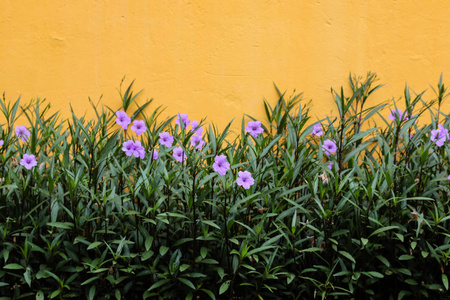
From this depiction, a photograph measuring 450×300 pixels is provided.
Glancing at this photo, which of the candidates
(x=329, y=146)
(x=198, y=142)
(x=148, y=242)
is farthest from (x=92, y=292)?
(x=329, y=146)

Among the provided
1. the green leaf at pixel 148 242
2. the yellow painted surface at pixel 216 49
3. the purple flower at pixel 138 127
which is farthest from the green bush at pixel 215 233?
the yellow painted surface at pixel 216 49

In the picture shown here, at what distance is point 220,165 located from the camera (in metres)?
2.44

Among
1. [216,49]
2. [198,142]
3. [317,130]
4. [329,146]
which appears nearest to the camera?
[198,142]

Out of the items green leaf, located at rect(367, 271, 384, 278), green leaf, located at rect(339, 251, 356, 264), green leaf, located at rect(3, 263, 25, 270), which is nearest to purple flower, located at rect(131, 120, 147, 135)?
green leaf, located at rect(3, 263, 25, 270)

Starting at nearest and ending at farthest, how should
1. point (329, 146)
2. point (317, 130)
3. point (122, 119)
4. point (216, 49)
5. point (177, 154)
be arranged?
1. point (177, 154)
2. point (329, 146)
3. point (122, 119)
4. point (317, 130)
5. point (216, 49)

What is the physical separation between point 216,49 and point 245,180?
138cm

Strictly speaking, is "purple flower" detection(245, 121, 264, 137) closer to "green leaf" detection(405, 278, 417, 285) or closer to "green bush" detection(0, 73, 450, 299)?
"green bush" detection(0, 73, 450, 299)

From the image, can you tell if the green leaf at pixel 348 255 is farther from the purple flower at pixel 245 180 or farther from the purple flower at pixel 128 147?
the purple flower at pixel 128 147

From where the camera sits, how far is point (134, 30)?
3.52 meters

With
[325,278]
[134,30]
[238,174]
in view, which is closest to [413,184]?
[325,278]

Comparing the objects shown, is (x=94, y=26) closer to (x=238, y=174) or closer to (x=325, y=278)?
(x=238, y=174)

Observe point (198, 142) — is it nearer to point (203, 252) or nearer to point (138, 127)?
point (138, 127)

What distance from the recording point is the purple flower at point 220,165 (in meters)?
2.42

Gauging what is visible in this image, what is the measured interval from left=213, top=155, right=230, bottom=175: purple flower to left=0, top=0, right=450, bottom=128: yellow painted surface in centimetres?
113
